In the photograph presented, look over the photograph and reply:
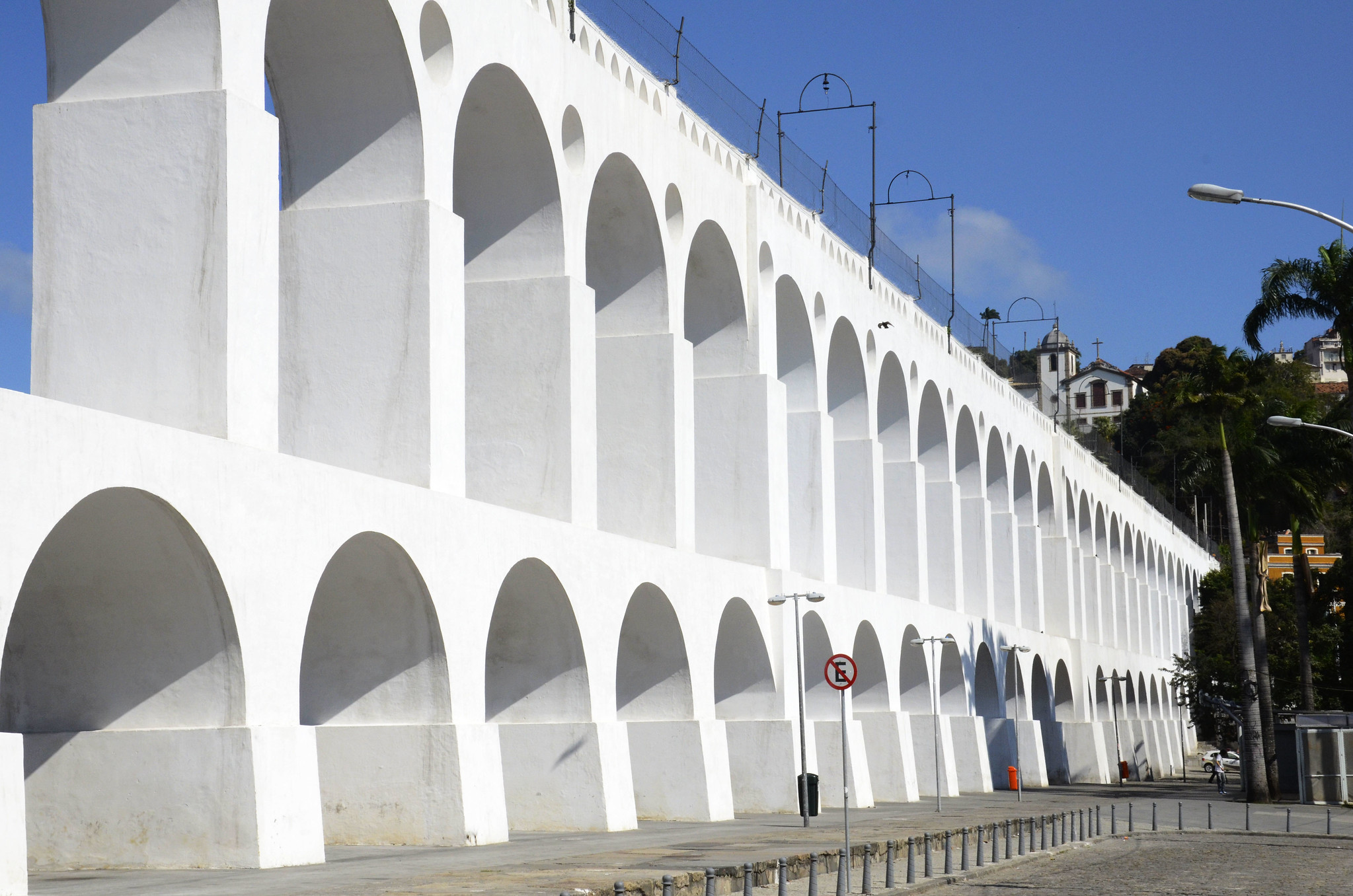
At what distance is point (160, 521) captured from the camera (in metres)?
13.9

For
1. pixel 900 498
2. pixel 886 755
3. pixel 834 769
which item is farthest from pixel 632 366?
pixel 900 498

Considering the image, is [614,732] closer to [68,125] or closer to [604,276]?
[604,276]

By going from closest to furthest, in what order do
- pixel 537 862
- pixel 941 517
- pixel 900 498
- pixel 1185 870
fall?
pixel 537 862, pixel 1185 870, pixel 900 498, pixel 941 517

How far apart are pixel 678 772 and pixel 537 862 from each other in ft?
32.6

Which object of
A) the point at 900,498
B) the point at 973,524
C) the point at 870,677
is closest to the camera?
the point at 870,677

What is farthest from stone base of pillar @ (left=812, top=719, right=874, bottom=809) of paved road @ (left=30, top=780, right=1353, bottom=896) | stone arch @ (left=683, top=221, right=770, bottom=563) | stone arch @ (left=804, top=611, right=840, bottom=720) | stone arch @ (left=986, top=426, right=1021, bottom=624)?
stone arch @ (left=986, top=426, right=1021, bottom=624)

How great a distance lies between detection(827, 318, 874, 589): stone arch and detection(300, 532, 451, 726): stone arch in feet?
65.5

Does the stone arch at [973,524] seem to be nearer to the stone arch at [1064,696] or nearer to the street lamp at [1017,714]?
the street lamp at [1017,714]

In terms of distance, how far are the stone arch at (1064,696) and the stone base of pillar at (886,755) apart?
2182cm

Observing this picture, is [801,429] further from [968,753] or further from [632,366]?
[968,753]

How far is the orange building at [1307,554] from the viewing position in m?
104

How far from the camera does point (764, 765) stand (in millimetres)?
28703

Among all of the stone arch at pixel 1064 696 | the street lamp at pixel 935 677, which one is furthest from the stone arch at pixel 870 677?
the stone arch at pixel 1064 696

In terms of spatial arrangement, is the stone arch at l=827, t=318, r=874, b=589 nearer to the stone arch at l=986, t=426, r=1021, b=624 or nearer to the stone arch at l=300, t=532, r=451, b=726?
the stone arch at l=986, t=426, r=1021, b=624
